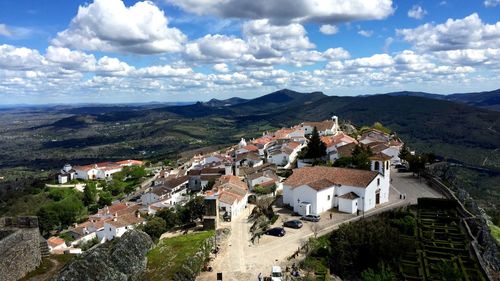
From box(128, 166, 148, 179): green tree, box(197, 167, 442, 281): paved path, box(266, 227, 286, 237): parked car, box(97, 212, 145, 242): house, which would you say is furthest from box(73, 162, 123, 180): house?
box(266, 227, 286, 237): parked car

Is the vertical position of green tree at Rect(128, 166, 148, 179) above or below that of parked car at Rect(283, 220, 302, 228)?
below

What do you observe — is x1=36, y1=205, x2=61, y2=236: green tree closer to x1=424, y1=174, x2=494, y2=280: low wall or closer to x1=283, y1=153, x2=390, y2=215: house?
x1=283, y1=153, x2=390, y2=215: house

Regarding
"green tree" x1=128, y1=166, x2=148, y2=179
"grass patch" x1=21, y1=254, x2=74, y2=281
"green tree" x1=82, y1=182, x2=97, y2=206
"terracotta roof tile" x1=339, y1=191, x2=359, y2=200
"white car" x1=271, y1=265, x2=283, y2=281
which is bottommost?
"green tree" x1=82, y1=182, x2=97, y2=206

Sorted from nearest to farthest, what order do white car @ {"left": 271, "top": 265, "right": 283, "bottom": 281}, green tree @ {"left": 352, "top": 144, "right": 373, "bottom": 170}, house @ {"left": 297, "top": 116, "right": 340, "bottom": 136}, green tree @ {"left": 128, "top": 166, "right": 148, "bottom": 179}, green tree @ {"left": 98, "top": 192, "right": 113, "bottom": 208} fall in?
white car @ {"left": 271, "top": 265, "right": 283, "bottom": 281} → green tree @ {"left": 352, "top": 144, "right": 373, "bottom": 170} → green tree @ {"left": 98, "top": 192, "right": 113, "bottom": 208} → house @ {"left": 297, "top": 116, "right": 340, "bottom": 136} → green tree @ {"left": 128, "top": 166, "right": 148, "bottom": 179}

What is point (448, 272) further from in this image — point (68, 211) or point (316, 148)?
point (68, 211)

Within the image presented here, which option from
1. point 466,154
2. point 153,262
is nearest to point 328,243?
point 153,262

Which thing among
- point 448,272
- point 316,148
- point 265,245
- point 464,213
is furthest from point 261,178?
point 448,272

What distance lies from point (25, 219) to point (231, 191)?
Answer: 39533 millimetres

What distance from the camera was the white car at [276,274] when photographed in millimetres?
31273

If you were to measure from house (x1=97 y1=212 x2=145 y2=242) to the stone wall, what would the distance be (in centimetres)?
4395

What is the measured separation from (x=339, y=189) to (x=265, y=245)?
16022 millimetres

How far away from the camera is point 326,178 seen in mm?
53469

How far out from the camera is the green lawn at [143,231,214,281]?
24053 millimetres

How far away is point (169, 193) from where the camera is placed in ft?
249
